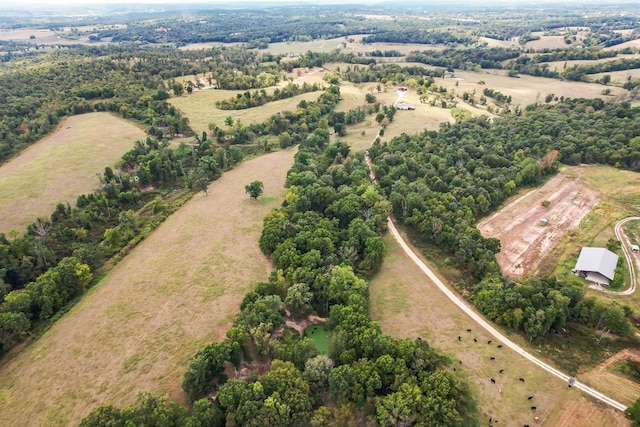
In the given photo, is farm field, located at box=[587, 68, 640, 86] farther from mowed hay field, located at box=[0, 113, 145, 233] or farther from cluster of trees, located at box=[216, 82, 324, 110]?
A: mowed hay field, located at box=[0, 113, 145, 233]

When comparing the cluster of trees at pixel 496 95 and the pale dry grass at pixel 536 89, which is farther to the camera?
the cluster of trees at pixel 496 95

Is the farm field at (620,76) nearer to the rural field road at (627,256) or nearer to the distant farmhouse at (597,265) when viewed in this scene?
the rural field road at (627,256)

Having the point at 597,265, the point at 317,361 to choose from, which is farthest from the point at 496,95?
the point at 317,361

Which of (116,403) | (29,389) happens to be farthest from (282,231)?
(29,389)

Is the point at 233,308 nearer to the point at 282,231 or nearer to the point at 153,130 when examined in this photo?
the point at 282,231

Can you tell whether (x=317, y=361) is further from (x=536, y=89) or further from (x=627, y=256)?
(x=536, y=89)

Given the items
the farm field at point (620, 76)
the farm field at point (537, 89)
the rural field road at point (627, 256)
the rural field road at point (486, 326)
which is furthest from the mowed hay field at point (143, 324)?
the farm field at point (620, 76)
